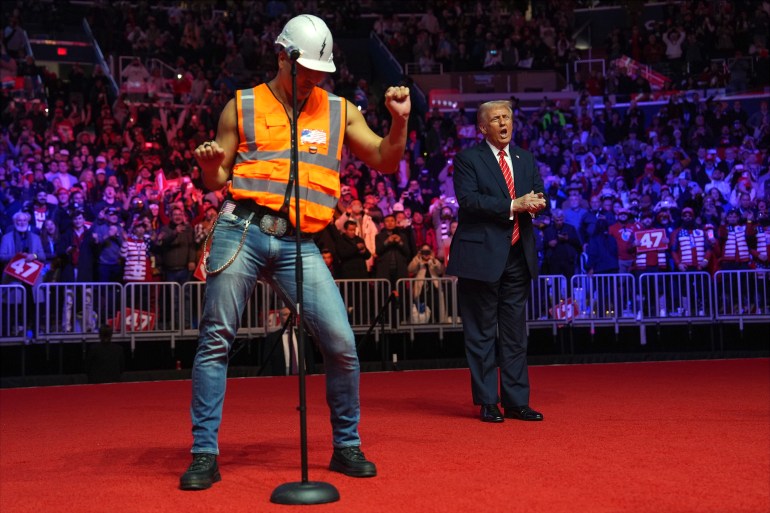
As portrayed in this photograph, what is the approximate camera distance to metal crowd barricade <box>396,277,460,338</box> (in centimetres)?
1445

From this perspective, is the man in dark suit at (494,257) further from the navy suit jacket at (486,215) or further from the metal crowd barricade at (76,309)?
the metal crowd barricade at (76,309)

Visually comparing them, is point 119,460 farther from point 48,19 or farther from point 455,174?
point 48,19

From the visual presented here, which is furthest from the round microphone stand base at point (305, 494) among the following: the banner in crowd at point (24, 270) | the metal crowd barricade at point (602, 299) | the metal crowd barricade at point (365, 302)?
the metal crowd barricade at point (602, 299)

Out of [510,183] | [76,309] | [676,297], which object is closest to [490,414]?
[510,183]

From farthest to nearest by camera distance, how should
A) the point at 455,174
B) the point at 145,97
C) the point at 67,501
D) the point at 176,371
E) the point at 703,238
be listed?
the point at 145,97 → the point at 703,238 → the point at 176,371 → the point at 455,174 → the point at 67,501

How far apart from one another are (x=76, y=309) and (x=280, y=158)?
8.85m

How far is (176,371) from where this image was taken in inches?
523

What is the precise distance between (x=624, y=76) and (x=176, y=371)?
1844 centimetres

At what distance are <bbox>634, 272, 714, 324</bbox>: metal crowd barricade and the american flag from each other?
35.2ft

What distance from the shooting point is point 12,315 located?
12.9 meters

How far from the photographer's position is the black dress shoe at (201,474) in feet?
15.9

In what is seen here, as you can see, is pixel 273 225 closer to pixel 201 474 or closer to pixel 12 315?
pixel 201 474

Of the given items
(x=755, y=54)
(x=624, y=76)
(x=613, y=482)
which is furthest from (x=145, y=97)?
(x=613, y=482)

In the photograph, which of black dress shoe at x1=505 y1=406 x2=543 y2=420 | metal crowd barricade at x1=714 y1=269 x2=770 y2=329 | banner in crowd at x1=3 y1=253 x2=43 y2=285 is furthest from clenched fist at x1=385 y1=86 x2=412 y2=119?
metal crowd barricade at x1=714 y1=269 x2=770 y2=329
